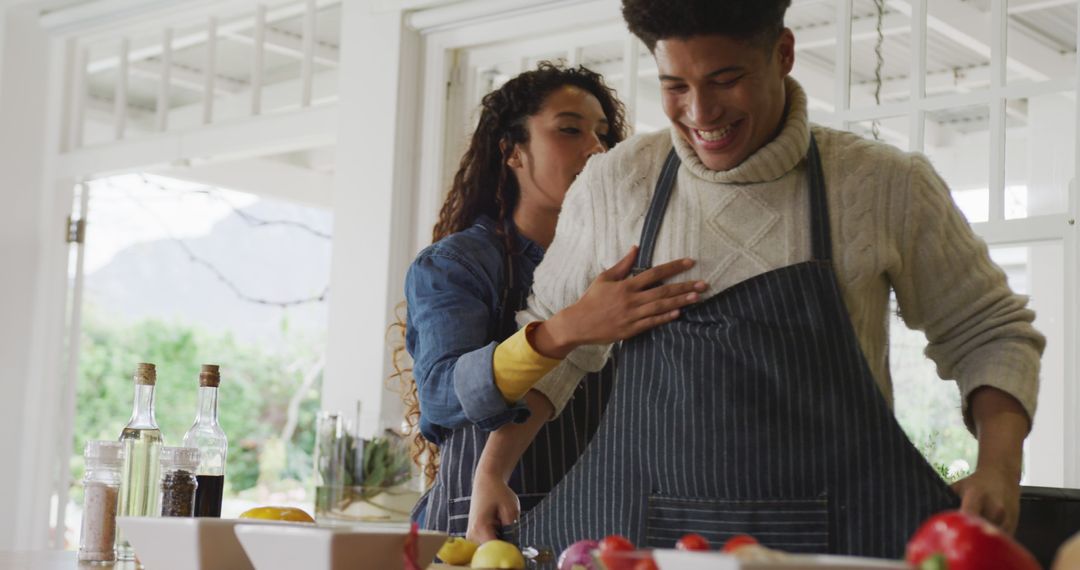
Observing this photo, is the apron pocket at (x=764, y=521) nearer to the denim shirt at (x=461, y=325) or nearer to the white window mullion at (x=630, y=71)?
the denim shirt at (x=461, y=325)

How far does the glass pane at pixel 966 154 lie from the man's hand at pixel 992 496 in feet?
4.64

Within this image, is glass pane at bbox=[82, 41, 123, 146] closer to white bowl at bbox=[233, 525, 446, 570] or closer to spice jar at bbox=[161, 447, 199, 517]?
spice jar at bbox=[161, 447, 199, 517]

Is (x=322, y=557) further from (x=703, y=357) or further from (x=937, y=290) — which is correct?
(x=937, y=290)

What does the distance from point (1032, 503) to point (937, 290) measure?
50 cm

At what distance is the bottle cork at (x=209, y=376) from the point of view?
1.71m

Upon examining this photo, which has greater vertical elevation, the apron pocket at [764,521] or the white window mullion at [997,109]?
the white window mullion at [997,109]

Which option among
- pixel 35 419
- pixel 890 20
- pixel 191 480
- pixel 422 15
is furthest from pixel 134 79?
pixel 191 480

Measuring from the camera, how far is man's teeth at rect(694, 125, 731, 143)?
1.62 m

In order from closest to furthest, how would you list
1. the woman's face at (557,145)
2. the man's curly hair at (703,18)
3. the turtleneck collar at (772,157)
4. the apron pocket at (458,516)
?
1. the man's curly hair at (703,18)
2. the turtleneck collar at (772,157)
3. the apron pocket at (458,516)
4. the woman's face at (557,145)

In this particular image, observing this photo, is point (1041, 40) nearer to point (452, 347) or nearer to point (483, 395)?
point (452, 347)

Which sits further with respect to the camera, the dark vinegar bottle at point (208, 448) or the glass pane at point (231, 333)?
the glass pane at point (231, 333)

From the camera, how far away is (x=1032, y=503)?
192 cm

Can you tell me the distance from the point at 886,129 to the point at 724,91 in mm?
1547

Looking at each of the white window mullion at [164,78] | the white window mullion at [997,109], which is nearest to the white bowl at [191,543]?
the white window mullion at [997,109]
